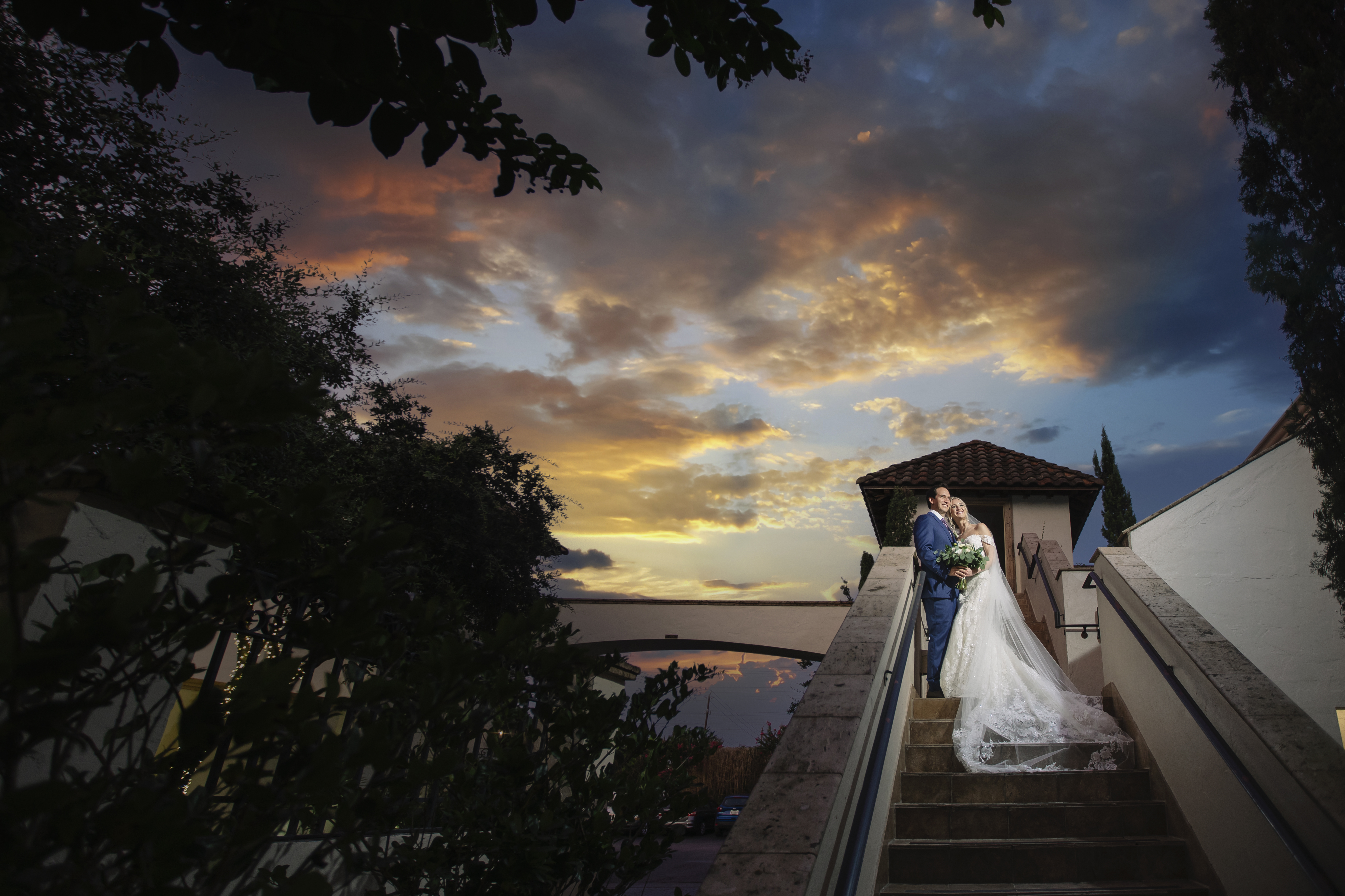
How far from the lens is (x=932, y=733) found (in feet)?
19.8

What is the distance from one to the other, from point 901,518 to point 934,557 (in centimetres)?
544

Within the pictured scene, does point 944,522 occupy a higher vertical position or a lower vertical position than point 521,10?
lower

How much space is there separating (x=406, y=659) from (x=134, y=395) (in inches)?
61.6

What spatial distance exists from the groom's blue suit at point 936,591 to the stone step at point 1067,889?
3311mm

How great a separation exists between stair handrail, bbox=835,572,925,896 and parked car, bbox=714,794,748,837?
21059mm

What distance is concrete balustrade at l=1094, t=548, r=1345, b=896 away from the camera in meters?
3.47

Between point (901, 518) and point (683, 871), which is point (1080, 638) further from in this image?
point (683, 871)

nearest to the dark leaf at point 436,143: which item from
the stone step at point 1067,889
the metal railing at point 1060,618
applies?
the stone step at point 1067,889

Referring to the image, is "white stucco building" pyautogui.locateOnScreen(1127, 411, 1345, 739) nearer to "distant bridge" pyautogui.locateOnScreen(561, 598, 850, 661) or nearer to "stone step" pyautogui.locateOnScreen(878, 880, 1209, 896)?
"distant bridge" pyautogui.locateOnScreen(561, 598, 850, 661)

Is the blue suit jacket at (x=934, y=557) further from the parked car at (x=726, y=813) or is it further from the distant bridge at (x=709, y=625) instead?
the parked car at (x=726, y=813)

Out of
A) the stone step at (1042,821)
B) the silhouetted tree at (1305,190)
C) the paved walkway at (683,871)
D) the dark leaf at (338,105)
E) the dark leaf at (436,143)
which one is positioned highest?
the silhouetted tree at (1305,190)

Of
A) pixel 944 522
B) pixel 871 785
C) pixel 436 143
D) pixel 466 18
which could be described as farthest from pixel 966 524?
pixel 466 18

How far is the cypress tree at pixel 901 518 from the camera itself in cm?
1270

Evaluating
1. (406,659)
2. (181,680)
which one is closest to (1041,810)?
(406,659)
